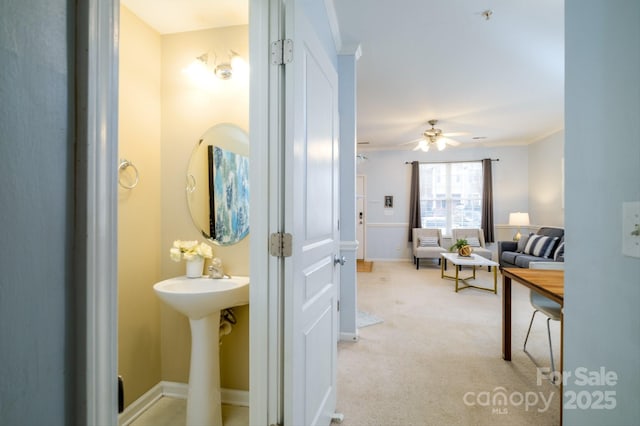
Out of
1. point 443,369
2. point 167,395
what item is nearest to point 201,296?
point 167,395

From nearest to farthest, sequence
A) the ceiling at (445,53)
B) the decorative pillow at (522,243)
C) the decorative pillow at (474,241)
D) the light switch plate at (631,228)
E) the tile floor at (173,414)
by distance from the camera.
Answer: the light switch plate at (631,228) < the tile floor at (173,414) < the ceiling at (445,53) < the decorative pillow at (522,243) < the decorative pillow at (474,241)

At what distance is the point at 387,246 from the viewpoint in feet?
24.7

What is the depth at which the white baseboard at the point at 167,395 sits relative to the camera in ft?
5.90

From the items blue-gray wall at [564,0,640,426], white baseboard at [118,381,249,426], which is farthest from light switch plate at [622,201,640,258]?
white baseboard at [118,381,249,426]

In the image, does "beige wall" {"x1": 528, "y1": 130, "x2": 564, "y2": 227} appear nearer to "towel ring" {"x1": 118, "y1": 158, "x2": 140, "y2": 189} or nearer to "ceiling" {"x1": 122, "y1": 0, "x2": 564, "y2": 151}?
"ceiling" {"x1": 122, "y1": 0, "x2": 564, "y2": 151}

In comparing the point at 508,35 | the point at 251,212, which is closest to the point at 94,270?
the point at 251,212

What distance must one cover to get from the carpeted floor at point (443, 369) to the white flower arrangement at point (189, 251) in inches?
50.7

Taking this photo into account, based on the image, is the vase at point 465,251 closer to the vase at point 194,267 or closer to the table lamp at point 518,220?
the table lamp at point 518,220

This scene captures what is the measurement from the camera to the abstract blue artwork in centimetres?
197

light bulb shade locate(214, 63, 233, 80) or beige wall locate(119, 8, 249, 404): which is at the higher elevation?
light bulb shade locate(214, 63, 233, 80)

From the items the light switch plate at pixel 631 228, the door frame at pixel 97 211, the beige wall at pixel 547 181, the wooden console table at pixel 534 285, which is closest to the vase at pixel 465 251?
the beige wall at pixel 547 181

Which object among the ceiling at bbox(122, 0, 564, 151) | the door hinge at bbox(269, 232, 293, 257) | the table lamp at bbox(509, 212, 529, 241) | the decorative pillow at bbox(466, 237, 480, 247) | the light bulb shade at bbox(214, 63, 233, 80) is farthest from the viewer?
the decorative pillow at bbox(466, 237, 480, 247)

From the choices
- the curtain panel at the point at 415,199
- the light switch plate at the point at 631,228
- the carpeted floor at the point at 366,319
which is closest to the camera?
the light switch plate at the point at 631,228

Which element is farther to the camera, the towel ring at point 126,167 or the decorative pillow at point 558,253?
the decorative pillow at point 558,253
